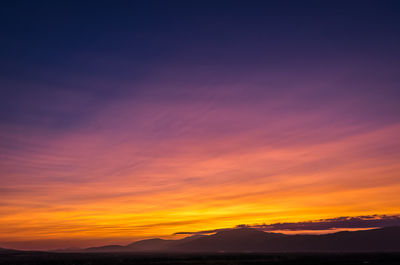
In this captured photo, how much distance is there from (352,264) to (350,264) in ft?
2.13

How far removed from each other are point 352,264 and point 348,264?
4.12 feet

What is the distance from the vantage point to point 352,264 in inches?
4619

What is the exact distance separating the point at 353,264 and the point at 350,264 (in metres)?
0.94

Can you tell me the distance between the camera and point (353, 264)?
117m

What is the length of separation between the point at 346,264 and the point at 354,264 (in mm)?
2495

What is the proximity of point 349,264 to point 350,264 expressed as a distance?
34 centimetres

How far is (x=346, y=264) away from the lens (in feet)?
387

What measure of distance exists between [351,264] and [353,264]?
2.07 ft

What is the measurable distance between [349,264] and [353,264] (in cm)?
124

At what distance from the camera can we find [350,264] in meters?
118

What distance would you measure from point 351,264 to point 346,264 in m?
1.56

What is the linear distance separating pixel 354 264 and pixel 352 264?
25.4 inches

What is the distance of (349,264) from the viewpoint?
4633 inches
